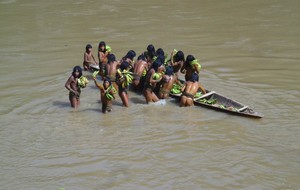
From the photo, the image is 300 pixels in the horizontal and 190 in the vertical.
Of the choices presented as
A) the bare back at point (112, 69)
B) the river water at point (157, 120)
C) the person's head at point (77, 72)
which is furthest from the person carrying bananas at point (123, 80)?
the person's head at point (77, 72)

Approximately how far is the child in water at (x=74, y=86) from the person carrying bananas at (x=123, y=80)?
0.81 metres

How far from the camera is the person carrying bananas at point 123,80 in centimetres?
908

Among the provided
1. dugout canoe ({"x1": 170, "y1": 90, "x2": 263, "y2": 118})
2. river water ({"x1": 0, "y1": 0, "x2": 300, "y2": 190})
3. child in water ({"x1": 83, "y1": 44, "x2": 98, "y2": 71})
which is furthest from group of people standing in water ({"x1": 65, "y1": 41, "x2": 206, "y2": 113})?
child in water ({"x1": 83, "y1": 44, "x2": 98, "y2": 71})

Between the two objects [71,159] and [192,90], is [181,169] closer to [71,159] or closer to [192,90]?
[71,159]

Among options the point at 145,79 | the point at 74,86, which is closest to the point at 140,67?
the point at 145,79

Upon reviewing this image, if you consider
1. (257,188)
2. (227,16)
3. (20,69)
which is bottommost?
(257,188)

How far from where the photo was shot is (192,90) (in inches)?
357

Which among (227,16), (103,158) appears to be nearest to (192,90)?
(103,158)

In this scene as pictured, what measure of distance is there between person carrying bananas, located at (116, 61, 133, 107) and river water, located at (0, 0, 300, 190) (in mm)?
236

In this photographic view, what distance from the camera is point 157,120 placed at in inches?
344

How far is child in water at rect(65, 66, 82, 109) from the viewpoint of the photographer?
8992mm

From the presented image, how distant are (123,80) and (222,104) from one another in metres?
2.09

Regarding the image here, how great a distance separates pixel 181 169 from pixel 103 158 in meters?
1.32

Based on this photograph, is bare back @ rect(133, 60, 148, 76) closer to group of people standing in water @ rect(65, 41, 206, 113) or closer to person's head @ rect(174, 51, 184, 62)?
group of people standing in water @ rect(65, 41, 206, 113)
